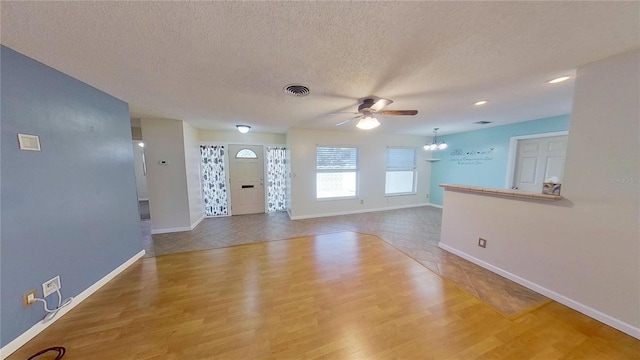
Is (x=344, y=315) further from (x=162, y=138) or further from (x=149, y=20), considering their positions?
(x=162, y=138)

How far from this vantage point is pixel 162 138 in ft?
12.3

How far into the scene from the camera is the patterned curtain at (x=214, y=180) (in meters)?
4.94

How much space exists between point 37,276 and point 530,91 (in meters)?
5.41

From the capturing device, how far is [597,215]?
1.74 meters

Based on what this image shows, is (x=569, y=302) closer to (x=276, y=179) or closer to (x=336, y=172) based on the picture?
(x=336, y=172)

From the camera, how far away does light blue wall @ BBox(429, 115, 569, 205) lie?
3968 millimetres

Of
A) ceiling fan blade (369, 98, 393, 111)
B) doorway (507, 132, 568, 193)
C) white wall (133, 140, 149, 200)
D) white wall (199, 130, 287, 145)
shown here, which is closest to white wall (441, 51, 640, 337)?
ceiling fan blade (369, 98, 393, 111)

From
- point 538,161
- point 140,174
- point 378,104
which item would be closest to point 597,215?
point 378,104

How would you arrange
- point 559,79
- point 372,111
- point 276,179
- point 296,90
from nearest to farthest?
point 559,79 → point 296,90 → point 372,111 → point 276,179

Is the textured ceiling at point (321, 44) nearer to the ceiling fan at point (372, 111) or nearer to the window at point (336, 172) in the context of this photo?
the ceiling fan at point (372, 111)

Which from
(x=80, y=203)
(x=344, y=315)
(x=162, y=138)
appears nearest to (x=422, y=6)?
(x=344, y=315)

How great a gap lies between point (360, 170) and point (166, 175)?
4.48 meters

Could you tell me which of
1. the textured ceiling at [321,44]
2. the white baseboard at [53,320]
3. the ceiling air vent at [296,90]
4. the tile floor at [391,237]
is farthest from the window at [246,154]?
the ceiling air vent at [296,90]

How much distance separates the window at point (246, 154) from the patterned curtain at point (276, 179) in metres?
0.40
